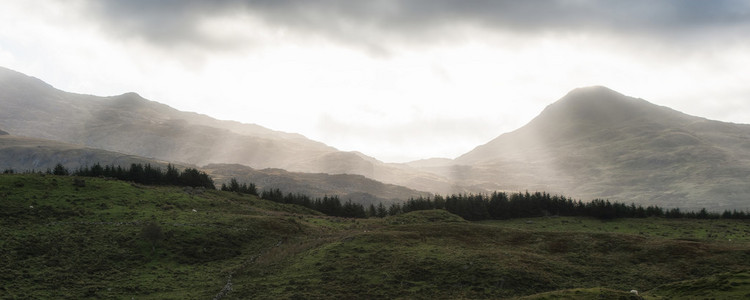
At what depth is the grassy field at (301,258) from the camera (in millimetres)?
34375

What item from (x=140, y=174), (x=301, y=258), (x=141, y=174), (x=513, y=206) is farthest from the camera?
(x=513, y=206)

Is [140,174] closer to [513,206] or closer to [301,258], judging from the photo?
[301,258]

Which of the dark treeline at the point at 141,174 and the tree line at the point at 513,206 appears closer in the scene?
the tree line at the point at 513,206

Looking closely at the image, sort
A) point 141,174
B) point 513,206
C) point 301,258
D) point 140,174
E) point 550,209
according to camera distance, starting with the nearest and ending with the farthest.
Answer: point 301,258 → point 140,174 → point 141,174 → point 550,209 → point 513,206

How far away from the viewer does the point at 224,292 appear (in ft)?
116

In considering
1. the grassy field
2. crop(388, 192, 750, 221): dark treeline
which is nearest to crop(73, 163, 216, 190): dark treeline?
the grassy field

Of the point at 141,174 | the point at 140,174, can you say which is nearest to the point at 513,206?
the point at 141,174

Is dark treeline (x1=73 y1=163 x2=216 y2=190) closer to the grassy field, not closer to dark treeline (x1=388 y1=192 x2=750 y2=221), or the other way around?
the grassy field

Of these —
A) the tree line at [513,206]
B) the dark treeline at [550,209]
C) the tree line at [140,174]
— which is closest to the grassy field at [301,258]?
the dark treeline at [550,209]

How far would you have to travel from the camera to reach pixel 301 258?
144 ft

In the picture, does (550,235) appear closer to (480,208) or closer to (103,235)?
(480,208)

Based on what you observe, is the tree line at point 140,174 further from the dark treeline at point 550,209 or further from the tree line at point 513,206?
the dark treeline at point 550,209

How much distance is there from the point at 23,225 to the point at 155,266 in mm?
16069

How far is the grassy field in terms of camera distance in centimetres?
3438
